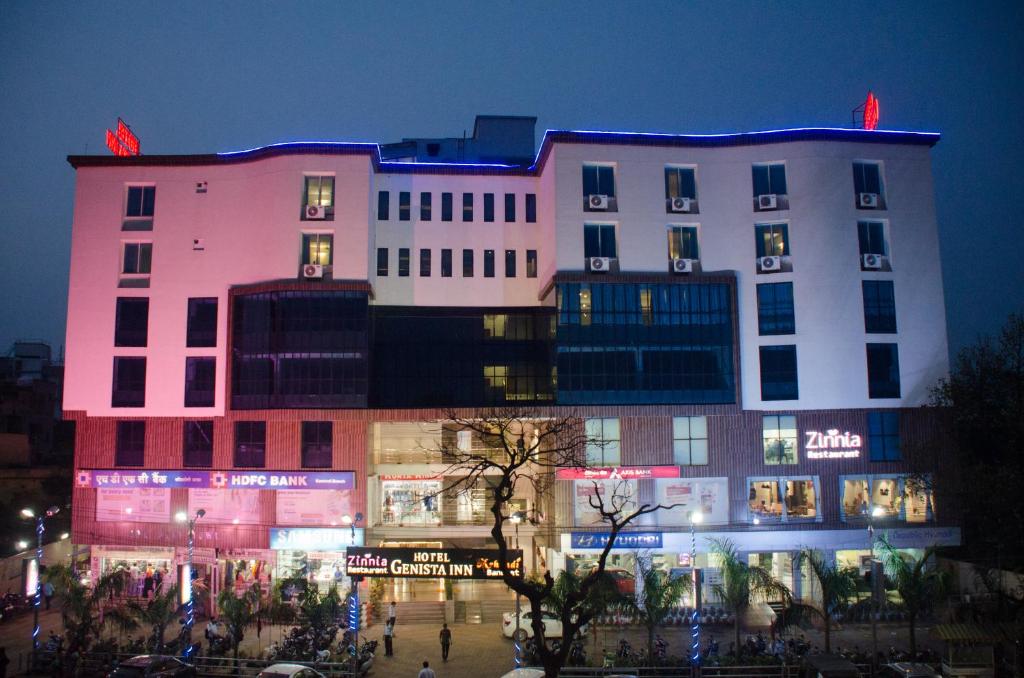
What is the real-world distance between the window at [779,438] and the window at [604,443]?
7.99 metres

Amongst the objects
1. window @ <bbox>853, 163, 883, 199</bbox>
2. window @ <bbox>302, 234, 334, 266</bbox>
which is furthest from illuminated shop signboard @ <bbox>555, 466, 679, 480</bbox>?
window @ <bbox>853, 163, 883, 199</bbox>

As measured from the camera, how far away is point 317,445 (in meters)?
41.2

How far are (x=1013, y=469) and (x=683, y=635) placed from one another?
1717 cm

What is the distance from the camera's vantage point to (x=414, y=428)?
4472cm

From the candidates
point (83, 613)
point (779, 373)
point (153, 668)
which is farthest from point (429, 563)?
point (779, 373)

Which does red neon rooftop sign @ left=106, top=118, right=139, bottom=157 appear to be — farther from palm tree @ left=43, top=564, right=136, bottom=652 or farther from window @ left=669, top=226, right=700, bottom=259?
window @ left=669, top=226, right=700, bottom=259

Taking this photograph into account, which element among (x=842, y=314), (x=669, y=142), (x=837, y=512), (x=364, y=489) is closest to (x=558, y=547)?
(x=364, y=489)

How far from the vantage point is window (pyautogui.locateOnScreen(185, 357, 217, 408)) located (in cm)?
4219

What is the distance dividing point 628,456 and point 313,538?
16.9m

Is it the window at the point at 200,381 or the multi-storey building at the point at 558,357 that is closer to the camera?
the multi-storey building at the point at 558,357

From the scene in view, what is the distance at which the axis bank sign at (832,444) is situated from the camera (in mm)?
40969

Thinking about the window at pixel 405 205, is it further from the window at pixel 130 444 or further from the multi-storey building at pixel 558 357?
the window at pixel 130 444

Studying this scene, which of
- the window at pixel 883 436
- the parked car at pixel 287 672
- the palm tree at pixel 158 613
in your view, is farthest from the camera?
the window at pixel 883 436

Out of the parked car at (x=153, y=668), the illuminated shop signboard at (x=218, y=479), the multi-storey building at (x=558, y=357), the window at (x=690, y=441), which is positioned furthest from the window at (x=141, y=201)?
the window at (x=690, y=441)
